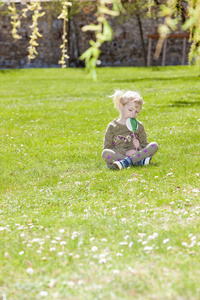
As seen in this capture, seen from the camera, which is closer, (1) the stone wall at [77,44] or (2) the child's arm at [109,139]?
(2) the child's arm at [109,139]

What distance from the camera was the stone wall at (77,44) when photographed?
32531mm

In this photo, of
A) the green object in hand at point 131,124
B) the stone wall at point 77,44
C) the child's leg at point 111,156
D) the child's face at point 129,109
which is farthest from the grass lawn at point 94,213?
the stone wall at point 77,44

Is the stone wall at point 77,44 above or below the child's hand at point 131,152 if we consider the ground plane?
above

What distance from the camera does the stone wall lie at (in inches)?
1281

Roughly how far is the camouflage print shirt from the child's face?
0.20 metres

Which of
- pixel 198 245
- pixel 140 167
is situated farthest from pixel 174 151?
pixel 198 245

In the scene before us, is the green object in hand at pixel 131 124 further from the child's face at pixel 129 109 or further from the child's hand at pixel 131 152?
the child's hand at pixel 131 152

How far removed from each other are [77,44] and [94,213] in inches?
1146

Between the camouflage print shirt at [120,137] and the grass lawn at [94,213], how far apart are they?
1.39 feet

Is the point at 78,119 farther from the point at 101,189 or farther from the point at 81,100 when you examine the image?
the point at 101,189

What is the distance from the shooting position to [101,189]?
22.1ft

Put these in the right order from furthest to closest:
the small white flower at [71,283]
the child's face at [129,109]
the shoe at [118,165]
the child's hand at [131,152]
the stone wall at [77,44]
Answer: the stone wall at [77,44]
the child's hand at [131,152]
the shoe at [118,165]
the child's face at [129,109]
the small white flower at [71,283]

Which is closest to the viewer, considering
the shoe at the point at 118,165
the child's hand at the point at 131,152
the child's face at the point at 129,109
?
the child's face at the point at 129,109

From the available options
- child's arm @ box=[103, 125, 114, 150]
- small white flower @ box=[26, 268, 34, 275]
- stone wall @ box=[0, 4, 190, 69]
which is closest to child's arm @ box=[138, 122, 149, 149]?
child's arm @ box=[103, 125, 114, 150]
